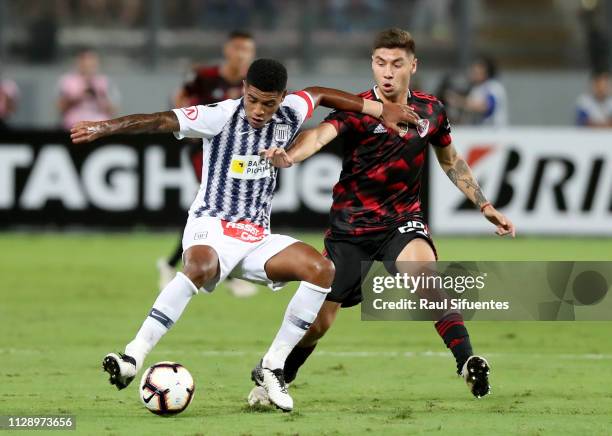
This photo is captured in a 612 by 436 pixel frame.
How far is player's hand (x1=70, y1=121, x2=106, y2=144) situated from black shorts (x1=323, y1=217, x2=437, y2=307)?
5.25ft

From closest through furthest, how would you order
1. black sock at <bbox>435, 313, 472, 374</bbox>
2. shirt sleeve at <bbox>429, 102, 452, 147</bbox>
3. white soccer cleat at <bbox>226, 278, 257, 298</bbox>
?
black sock at <bbox>435, 313, 472, 374</bbox>
shirt sleeve at <bbox>429, 102, 452, 147</bbox>
white soccer cleat at <bbox>226, 278, 257, 298</bbox>

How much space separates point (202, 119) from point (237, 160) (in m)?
0.30

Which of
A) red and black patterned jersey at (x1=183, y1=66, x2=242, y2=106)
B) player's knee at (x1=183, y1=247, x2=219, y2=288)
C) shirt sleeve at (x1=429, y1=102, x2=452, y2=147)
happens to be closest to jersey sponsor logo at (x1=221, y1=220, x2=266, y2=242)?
player's knee at (x1=183, y1=247, x2=219, y2=288)

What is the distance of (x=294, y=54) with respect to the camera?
833 inches

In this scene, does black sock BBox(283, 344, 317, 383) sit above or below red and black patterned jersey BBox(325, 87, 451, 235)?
below

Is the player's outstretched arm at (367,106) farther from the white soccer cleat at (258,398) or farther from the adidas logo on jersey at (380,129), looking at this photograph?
the white soccer cleat at (258,398)

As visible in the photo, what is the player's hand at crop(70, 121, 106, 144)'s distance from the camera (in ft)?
21.7

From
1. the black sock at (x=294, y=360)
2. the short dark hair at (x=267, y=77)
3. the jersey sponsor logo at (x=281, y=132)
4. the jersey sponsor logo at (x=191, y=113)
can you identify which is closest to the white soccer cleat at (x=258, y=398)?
the black sock at (x=294, y=360)

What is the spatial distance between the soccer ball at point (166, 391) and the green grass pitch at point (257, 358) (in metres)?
0.09

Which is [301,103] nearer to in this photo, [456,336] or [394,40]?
[394,40]

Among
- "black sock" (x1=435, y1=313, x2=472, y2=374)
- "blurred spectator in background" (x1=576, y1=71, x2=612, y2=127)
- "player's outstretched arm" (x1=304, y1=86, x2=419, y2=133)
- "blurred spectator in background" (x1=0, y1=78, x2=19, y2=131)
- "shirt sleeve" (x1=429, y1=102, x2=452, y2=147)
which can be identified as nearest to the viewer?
"black sock" (x1=435, y1=313, x2=472, y2=374)

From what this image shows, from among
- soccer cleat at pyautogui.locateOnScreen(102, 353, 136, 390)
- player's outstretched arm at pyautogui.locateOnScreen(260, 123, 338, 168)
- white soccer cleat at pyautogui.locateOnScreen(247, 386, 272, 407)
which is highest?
player's outstretched arm at pyautogui.locateOnScreen(260, 123, 338, 168)

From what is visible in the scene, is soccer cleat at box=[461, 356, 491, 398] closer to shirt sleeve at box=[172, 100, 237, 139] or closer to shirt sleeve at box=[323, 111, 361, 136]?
shirt sleeve at box=[323, 111, 361, 136]

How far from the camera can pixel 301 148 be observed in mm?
7035
